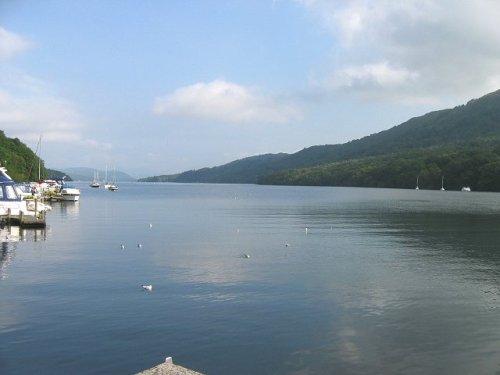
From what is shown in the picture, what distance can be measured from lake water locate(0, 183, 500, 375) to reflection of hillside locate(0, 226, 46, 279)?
602mm

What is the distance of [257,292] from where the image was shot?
30.7m

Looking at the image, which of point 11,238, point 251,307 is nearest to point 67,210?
point 11,238

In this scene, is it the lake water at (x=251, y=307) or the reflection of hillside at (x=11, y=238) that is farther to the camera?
the reflection of hillside at (x=11, y=238)

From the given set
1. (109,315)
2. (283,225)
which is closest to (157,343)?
(109,315)

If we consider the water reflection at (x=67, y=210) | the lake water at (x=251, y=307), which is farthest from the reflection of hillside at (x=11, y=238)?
the water reflection at (x=67, y=210)

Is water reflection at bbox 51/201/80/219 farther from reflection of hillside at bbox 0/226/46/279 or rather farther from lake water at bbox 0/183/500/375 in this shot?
lake water at bbox 0/183/500/375

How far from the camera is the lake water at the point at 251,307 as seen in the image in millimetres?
19672

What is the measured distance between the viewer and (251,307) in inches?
1069

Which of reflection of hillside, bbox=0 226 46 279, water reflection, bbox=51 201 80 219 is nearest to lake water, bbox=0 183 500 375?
reflection of hillside, bbox=0 226 46 279

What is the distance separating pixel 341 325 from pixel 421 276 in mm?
15408

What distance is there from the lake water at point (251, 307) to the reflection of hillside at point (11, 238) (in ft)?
1.97

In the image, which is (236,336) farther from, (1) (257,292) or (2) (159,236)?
(2) (159,236)

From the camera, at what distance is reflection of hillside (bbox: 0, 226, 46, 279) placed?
4044 centimetres

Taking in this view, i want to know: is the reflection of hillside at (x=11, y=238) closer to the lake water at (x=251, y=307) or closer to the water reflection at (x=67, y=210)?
the lake water at (x=251, y=307)
